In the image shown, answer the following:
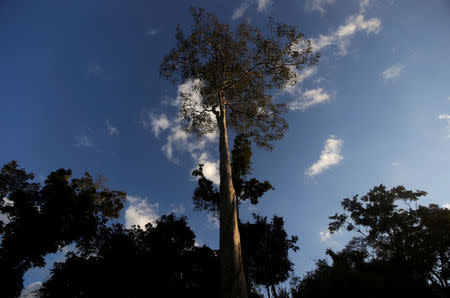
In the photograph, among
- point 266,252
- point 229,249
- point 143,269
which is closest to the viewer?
point 229,249

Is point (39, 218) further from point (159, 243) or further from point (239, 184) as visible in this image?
point (239, 184)

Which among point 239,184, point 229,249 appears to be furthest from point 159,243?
point 229,249

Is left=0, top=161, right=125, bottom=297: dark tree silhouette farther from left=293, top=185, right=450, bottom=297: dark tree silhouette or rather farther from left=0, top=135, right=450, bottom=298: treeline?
left=293, top=185, right=450, bottom=297: dark tree silhouette

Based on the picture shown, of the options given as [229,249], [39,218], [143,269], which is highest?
[39,218]

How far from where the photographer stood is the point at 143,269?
1608 centimetres

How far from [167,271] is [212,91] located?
628 inches

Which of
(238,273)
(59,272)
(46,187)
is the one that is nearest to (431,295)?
(238,273)

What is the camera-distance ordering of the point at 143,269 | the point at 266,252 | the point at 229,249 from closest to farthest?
1. the point at 229,249
2. the point at 143,269
3. the point at 266,252

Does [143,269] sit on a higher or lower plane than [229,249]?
higher

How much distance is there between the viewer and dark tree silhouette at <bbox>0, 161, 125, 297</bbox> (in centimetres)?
1630

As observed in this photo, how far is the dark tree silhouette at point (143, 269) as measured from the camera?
15.0m

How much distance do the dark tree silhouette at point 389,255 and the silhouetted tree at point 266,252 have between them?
626 cm

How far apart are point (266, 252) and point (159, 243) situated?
1158cm

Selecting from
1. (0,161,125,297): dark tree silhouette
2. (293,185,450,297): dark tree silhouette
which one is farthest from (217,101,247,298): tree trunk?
(0,161,125,297): dark tree silhouette
